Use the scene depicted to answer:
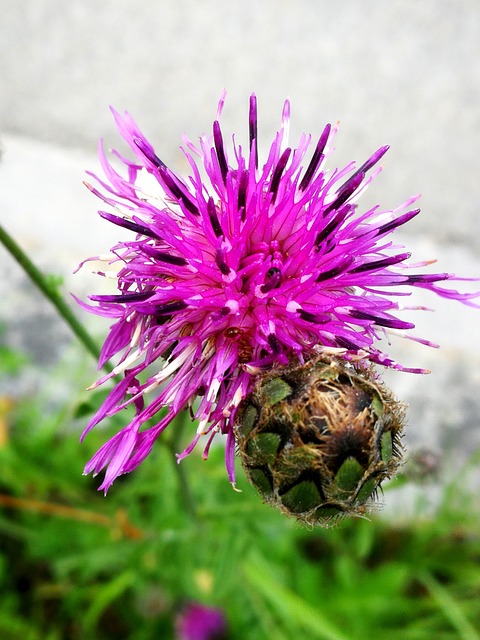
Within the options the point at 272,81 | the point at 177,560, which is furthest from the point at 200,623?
the point at 272,81

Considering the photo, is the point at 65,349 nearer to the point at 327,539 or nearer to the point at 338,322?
the point at 327,539

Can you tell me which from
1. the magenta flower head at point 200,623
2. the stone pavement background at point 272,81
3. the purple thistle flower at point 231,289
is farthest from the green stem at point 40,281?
the stone pavement background at point 272,81

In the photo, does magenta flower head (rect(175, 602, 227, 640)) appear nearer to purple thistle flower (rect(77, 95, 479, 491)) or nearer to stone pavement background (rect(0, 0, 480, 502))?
purple thistle flower (rect(77, 95, 479, 491))

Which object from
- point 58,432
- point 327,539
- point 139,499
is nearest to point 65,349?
point 58,432

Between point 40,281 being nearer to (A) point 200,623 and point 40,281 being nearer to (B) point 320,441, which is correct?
(B) point 320,441

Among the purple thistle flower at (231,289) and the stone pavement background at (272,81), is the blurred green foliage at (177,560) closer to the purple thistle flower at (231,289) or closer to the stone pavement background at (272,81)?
the purple thistle flower at (231,289)

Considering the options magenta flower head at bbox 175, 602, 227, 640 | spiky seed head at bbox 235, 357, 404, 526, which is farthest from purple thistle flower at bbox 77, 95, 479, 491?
magenta flower head at bbox 175, 602, 227, 640
